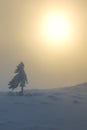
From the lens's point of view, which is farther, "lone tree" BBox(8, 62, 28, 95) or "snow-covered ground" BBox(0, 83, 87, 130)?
"lone tree" BBox(8, 62, 28, 95)

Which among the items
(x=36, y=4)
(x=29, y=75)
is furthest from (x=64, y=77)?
(x=36, y=4)

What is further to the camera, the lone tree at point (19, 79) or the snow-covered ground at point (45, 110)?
the lone tree at point (19, 79)

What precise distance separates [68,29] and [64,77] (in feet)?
1.32

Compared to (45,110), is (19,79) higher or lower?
higher

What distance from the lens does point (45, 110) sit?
6.17 feet

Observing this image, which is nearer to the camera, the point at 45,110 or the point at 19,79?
the point at 45,110

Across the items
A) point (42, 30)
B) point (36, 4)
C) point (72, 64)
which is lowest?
point (72, 64)

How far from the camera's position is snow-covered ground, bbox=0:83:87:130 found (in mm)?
1593

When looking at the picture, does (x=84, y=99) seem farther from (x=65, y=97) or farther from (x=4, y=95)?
(x=4, y=95)

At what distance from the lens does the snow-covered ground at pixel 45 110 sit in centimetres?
159

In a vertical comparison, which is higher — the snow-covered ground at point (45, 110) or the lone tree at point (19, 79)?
the lone tree at point (19, 79)

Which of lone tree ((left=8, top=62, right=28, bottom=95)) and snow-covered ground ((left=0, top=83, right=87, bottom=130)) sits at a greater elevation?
lone tree ((left=8, top=62, right=28, bottom=95))

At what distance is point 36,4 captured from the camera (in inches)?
102

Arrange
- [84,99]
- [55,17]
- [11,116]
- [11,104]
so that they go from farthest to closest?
[55,17] → [84,99] → [11,104] → [11,116]
